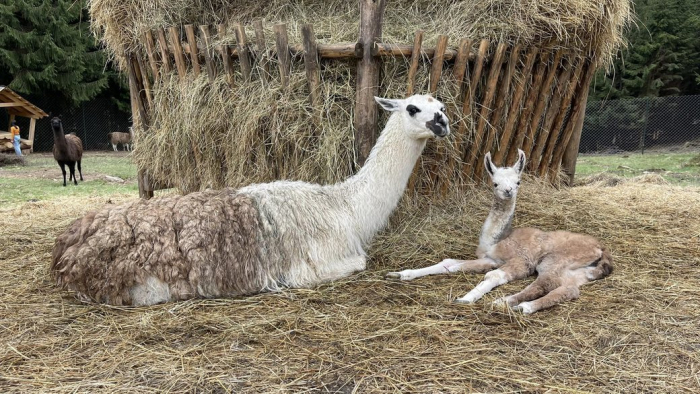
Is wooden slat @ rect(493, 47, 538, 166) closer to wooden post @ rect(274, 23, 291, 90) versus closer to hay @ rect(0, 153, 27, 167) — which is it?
wooden post @ rect(274, 23, 291, 90)

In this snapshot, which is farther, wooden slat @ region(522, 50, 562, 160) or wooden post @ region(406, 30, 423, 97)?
wooden slat @ region(522, 50, 562, 160)

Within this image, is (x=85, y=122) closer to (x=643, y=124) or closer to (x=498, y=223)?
(x=643, y=124)

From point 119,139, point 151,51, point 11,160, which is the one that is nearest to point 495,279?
point 151,51

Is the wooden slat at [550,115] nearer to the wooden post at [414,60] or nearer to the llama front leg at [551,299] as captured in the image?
the wooden post at [414,60]

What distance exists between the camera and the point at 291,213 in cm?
367

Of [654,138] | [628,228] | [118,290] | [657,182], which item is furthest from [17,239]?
[654,138]

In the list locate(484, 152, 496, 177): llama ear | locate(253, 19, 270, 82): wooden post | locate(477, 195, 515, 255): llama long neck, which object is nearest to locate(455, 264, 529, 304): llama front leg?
locate(477, 195, 515, 255): llama long neck

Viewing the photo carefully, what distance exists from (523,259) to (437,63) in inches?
75.6

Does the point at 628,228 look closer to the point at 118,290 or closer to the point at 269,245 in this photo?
the point at 269,245

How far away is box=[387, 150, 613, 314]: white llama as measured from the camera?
10.8 ft

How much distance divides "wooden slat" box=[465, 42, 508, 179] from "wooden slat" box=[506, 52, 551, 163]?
0.49 metres

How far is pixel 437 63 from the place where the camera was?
4.35 meters

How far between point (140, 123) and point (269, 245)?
334 centimetres

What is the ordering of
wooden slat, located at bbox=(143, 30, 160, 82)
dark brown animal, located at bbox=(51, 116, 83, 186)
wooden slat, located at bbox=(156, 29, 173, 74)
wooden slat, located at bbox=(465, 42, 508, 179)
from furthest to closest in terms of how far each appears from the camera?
dark brown animal, located at bbox=(51, 116, 83, 186) < wooden slat, located at bbox=(143, 30, 160, 82) < wooden slat, located at bbox=(156, 29, 173, 74) < wooden slat, located at bbox=(465, 42, 508, 179)
